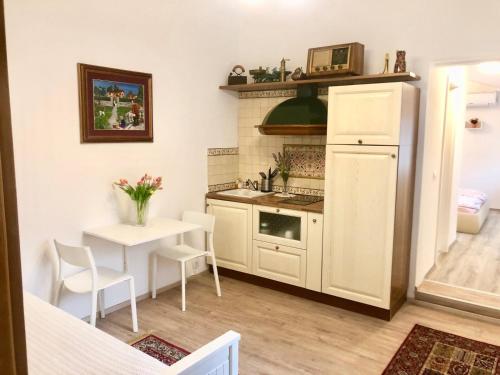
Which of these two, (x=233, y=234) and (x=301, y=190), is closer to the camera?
(x=233, y=234)

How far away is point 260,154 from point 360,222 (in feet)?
5.00

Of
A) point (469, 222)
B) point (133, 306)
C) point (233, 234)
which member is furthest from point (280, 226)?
point (469, 222)

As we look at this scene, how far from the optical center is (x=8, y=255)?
48 cm

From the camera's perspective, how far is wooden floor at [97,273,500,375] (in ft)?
8.89

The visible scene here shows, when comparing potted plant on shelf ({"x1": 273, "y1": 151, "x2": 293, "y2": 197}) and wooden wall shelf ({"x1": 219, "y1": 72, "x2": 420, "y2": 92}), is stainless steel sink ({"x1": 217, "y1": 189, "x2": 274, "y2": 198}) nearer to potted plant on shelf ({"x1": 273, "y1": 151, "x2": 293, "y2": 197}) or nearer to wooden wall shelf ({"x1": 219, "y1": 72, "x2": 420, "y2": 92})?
potted plant on shelf ({"x1": 273, "y1": 151, "x2": 293, "y2": 197})

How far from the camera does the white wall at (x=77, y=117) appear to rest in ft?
9.08

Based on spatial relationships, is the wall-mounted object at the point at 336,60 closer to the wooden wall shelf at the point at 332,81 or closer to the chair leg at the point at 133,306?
the wooden wall shelf at the point at 332,81

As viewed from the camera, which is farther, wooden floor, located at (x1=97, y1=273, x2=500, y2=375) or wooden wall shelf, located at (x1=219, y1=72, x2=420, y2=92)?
wooden wall shelf, located at (x1=219, y1=72, x2=420, y2=92)

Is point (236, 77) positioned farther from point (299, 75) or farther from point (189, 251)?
point (189, 251)

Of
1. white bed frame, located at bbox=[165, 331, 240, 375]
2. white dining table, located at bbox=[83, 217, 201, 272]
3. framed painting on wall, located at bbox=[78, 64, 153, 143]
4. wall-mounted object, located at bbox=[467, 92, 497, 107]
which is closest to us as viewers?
white bed frame, located at bbox=[165, 331, 240, 375]

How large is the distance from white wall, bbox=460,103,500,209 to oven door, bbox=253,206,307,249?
5703 millimetres

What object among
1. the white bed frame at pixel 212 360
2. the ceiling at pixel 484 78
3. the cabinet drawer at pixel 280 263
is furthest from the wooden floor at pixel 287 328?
the ceiling at pixel 484 78

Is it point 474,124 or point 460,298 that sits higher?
point 474,124

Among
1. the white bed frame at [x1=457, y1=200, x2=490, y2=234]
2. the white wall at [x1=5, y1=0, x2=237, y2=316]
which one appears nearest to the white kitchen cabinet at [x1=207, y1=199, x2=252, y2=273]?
the white wall at [x1=5, y1=0, x2=237, y2=316]
